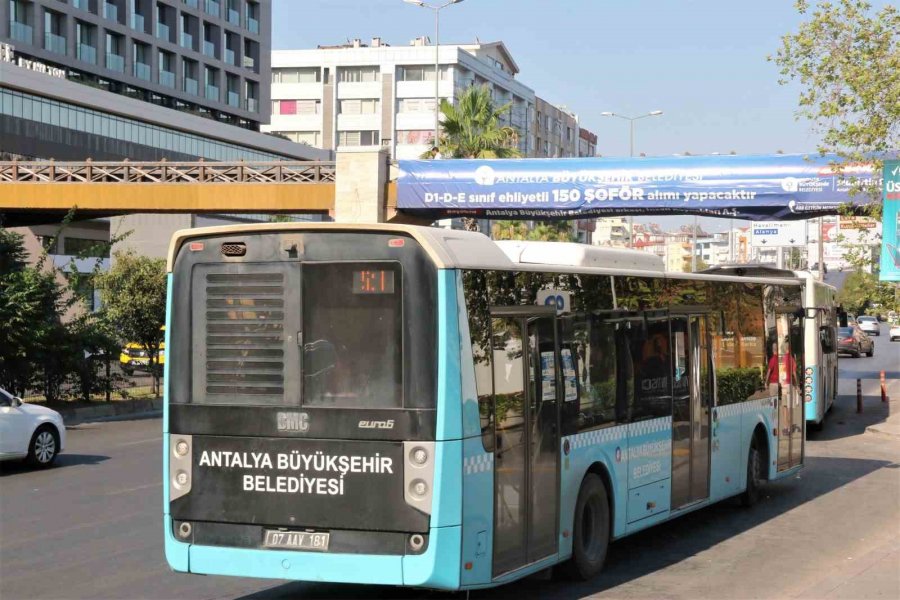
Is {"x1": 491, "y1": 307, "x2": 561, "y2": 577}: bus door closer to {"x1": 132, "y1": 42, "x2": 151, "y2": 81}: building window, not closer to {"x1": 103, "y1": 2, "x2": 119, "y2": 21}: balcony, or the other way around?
{"x1": 103, "y1": 2, "x2": 119, "y2": 21}: balcony

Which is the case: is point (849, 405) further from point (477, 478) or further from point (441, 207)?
point (477, 478)

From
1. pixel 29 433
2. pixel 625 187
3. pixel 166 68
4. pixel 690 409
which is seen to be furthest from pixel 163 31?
pixel 690 409

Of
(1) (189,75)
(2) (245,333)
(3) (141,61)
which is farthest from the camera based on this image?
(1) (189,75)

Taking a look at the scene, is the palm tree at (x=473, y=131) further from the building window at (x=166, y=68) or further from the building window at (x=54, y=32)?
the building window at (x=166, y=68)

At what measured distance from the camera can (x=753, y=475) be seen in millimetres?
14203

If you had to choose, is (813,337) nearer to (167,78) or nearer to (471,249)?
(471,249)

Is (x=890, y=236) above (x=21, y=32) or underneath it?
underneath

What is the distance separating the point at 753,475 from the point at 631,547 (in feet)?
10.1

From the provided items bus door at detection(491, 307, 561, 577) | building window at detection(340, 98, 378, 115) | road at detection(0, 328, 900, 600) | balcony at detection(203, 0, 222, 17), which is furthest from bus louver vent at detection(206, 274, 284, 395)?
building window at detection(340, 98, 378, 115)

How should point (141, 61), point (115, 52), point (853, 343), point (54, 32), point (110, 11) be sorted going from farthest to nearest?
point (141, 61) → point (115, 52) → point (110, 11) → point (54, 32) → point (853, 343)

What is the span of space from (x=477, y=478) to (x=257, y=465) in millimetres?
1495

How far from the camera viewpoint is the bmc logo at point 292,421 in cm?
808

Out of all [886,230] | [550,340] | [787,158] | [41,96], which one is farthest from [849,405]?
[41,96]

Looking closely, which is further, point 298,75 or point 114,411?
point 298,75
